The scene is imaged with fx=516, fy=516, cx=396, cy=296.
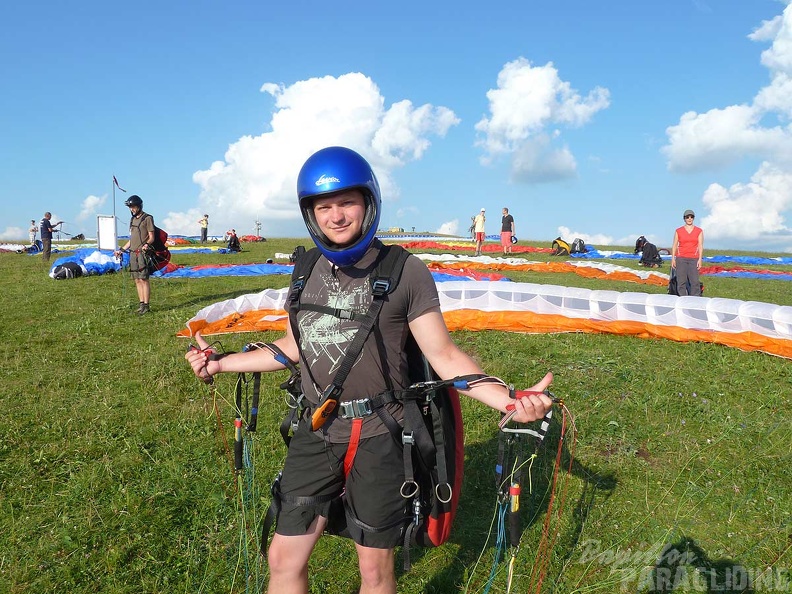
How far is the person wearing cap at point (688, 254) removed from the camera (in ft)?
43.1

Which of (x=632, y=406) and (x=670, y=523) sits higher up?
(x=632, y=406)

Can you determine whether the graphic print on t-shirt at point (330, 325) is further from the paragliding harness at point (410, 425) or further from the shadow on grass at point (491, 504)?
the shadow on grass at point (491, 504)

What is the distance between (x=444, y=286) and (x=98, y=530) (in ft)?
28.4

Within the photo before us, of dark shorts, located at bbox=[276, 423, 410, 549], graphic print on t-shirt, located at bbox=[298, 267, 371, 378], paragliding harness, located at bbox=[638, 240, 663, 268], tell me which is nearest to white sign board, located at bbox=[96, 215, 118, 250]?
graphic print on t-shirt, located at bbox=[298, 267, 371, 378]

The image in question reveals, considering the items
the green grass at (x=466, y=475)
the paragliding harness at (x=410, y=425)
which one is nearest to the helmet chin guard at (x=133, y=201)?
the green grass at (x=466, y=475)

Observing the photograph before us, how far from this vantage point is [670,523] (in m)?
4.82

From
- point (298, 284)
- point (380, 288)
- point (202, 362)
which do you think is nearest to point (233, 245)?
point (202, 362)

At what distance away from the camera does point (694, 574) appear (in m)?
4.24

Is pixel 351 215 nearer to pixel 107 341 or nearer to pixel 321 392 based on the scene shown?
pixel 321 392

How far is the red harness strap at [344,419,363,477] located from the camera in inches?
113

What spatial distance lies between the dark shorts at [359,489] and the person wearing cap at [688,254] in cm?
1289

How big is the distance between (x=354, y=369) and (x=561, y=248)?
30436 mm

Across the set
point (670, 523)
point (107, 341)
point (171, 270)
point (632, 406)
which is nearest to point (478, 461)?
point (670, 523)

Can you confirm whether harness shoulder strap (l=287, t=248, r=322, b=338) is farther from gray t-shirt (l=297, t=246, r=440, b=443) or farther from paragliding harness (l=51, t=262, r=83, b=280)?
paragliding harness (l=51, t=262, r=83, b=280)
